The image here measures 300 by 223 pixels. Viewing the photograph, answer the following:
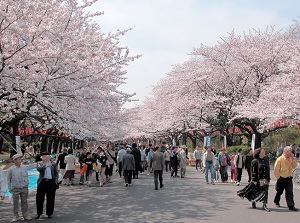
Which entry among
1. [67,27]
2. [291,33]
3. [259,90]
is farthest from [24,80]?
[291,33]

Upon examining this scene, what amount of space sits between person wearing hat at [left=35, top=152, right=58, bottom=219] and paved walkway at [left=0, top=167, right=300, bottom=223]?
9.5 inches

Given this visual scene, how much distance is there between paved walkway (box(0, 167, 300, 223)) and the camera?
819 cm

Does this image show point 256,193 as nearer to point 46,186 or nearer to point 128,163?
point 46,186

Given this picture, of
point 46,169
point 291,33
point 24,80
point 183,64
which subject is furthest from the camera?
point 183,64

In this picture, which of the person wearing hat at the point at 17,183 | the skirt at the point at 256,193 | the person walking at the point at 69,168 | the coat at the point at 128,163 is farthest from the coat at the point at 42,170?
the person walking at the point at 69,168

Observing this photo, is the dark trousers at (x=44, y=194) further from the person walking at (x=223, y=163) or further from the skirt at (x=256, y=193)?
the person walking at (x=223, y=163)

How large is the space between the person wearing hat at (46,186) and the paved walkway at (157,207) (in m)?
0.24

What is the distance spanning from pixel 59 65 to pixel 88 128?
465 cm

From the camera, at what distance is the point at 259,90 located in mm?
28938

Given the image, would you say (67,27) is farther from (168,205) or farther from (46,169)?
(168,205)

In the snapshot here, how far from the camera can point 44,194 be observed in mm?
8500

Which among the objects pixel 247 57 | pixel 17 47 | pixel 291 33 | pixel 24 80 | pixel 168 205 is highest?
pixel 291 33

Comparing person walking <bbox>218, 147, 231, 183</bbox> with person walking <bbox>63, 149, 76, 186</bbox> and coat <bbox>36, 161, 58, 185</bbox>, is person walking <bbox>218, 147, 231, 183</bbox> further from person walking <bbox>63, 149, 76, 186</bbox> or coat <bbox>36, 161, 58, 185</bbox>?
coat <bbox>36, 161, 58, 185</bbox>

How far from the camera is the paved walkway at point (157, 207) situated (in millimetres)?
8188
